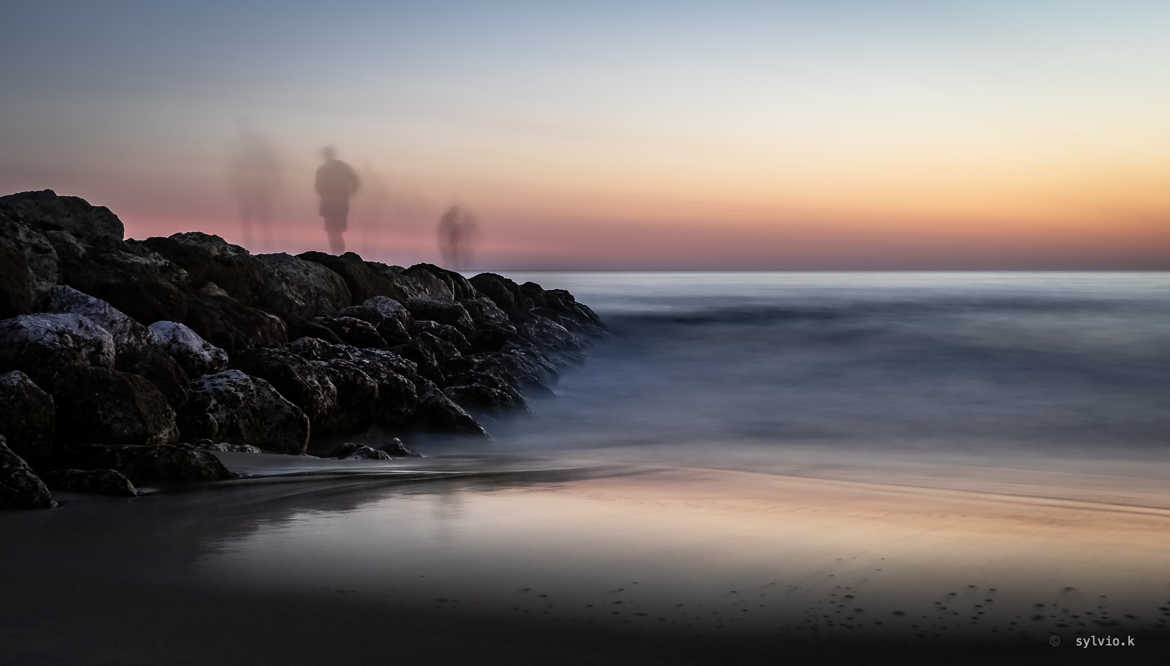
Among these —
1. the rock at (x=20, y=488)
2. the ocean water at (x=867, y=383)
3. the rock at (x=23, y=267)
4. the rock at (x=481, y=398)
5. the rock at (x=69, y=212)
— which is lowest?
the ocean water at (x=867, y=383)

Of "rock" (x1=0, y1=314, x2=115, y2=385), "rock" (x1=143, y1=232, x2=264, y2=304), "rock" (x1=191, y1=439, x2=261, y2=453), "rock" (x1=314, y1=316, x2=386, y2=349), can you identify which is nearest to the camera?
"rock" (x1=0, y1=314, x2=115, y2=385)

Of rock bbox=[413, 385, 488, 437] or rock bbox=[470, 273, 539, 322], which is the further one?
rock bbox=[470, 273, 539, 322]

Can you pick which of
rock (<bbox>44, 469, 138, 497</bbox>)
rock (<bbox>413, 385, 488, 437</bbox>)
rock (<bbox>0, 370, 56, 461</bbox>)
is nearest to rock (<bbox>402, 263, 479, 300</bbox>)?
rock (<bbox>413, 385, 488, 437</bbox>)

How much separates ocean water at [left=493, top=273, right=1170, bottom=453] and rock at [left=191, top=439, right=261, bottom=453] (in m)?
3.39

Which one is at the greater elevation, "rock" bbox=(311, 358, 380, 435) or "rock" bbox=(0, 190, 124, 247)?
"rock" bbox=(0, 190, 124, 247)

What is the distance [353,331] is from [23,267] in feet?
15.4

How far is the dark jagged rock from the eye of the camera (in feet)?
28.4

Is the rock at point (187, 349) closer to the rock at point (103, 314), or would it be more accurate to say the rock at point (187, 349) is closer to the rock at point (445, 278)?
the rock at point (103, 314)

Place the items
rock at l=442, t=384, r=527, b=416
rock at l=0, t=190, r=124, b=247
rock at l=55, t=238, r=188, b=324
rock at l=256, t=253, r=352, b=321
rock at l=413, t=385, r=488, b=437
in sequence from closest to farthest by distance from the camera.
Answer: rock at l=55, t=238, r=188, b=324 → rock at l=413, t=385, r=488, b=437 → rock at l=442, t=384, r=527, b=416 → rock at l=0, t=190, r=124, b=247 → rock at l=256, t=253, r=352, b=321

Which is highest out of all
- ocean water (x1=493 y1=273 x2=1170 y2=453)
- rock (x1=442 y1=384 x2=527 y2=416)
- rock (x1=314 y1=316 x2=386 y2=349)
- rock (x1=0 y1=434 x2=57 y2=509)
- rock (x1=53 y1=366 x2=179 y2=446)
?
rock (x1=314 y1=316 x2=386 y2=349)

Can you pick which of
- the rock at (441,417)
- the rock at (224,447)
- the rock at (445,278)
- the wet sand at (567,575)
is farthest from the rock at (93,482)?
the rock at (445,278)

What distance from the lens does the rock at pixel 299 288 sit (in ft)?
46.2

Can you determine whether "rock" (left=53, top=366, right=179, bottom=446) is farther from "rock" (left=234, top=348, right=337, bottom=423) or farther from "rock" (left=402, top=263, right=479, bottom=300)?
"rock" (left=402, top=263, right=479, bottom=300)

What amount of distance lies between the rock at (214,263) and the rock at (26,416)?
6.59m
